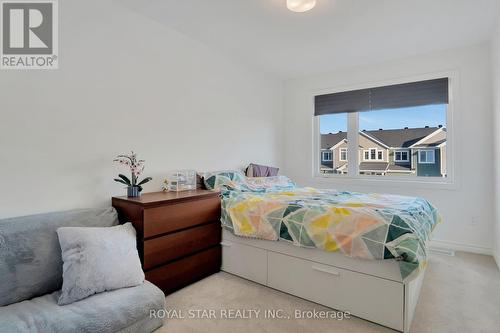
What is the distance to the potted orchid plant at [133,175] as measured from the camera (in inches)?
90.3

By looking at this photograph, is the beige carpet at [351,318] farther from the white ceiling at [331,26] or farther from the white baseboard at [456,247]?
the white ceiling at [331,26]

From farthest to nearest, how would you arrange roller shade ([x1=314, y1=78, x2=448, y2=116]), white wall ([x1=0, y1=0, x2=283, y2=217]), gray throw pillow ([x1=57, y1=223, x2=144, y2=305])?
roller shade ([x1=314, y1=78, x2=448, y2=116])
white wall ([x1=0, y1=0, x2=283, y2=217])
gray throw pillow ([x1=57, y1=223, x2=144, y2=305])

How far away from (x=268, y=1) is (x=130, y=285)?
2.42m

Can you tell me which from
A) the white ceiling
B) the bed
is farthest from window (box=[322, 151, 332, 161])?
the bed

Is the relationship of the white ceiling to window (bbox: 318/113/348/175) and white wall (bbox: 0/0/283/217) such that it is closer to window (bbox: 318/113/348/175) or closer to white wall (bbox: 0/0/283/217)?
white wall (bbox: 0/0/283/217)

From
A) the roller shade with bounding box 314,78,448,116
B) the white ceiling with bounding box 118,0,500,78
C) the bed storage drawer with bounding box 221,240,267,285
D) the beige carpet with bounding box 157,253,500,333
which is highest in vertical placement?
the white ceiling with bounding box 118,0,500,78

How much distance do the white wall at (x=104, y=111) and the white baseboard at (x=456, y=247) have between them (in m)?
2.82

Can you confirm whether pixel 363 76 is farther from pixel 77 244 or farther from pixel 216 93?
pixel 77 244

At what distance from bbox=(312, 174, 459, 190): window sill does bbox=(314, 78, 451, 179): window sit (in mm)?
58

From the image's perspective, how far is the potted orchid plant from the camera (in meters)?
2.29

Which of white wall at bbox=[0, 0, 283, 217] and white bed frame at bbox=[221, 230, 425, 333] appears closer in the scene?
white bed frame at bbox=[221, 230, 425, 333]

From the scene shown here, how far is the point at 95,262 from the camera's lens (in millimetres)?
1646

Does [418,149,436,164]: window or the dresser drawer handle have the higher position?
[418,149,436,164]: window

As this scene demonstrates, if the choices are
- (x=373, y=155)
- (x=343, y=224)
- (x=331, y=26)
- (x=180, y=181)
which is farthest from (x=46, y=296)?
(x=373, y=155)
